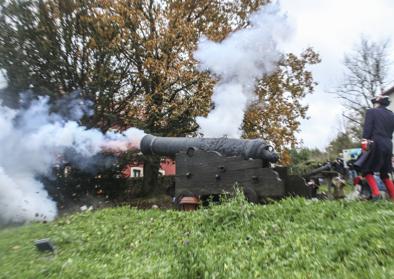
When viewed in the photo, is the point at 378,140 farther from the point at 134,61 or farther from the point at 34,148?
the point at 134,61

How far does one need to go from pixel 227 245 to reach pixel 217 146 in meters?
5.04

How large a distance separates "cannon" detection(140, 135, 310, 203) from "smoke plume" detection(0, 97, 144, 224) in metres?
3.22

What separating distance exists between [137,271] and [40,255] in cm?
224

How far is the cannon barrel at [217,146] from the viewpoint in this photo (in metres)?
10.0

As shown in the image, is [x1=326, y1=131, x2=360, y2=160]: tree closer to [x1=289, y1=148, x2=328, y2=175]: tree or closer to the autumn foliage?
[x1=289, y1=148, x2=328, y2=175]: tree

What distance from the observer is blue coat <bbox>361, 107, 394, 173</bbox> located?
739 centimetres

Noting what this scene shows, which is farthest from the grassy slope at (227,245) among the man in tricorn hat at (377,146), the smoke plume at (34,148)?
the smoke plume at (34,148)

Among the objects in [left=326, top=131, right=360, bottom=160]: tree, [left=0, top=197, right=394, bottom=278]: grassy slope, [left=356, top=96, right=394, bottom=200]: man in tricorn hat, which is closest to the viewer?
[left=0, top=197, right=394, bottom=278]: grassy slope

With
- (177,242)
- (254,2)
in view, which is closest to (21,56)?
(254,2)

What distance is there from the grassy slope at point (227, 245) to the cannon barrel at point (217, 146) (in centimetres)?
242

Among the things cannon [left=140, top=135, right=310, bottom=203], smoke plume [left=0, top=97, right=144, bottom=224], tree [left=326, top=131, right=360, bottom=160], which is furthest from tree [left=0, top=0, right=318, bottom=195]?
tree [left=326, top=131, right=360, bottom=160]

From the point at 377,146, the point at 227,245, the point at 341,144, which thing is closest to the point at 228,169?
the point at 377,146

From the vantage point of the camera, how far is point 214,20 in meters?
17.4

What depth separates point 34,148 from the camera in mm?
13664
